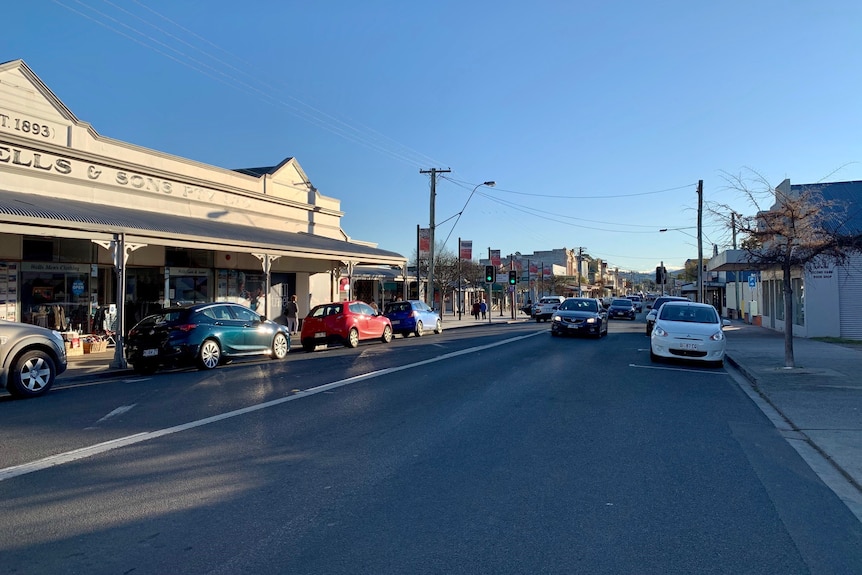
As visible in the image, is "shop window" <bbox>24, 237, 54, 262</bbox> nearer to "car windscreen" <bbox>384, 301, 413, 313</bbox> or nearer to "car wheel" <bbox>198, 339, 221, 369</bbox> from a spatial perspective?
"car wheel" <bbox>198, 339, 221, 369</bbox>

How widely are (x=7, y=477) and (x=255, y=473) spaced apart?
235cm

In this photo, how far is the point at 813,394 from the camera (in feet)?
37.3

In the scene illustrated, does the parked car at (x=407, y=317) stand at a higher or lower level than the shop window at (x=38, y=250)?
lower

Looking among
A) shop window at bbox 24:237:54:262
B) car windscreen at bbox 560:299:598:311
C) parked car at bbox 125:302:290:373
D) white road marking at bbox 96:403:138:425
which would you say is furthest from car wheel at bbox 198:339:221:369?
car windscreen at bbox 560:299:598:311

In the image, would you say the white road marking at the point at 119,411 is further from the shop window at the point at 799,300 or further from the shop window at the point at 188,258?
the shop window at the point at 799,300

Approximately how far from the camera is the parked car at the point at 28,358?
34.5ft

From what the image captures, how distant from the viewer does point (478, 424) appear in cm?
856

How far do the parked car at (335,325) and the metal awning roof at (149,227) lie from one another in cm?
242

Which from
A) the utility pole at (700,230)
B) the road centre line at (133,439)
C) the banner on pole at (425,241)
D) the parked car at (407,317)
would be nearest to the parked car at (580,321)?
the parked car at (407,317)

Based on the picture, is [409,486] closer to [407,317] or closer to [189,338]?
[189,338]

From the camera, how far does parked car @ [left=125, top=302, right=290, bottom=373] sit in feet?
47.1

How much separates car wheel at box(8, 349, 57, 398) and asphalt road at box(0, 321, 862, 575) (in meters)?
0.27

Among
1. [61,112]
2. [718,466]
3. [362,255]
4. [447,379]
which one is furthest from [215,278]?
[718,466]

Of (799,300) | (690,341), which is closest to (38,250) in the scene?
(690,341)
